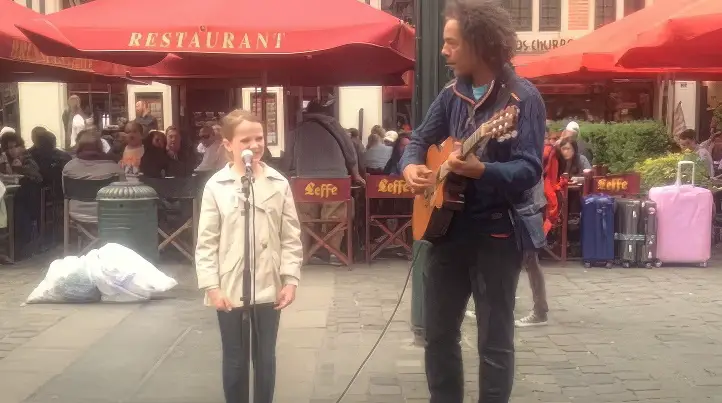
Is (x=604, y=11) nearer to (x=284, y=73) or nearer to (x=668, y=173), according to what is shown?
(x=284, y=73)

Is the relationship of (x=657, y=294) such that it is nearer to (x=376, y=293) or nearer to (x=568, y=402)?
(x=376, y=293)

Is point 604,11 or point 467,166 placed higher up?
point 604,11

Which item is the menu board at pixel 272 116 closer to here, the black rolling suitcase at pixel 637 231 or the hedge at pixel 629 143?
the hedge at pixel 629 143

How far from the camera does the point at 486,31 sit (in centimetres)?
373

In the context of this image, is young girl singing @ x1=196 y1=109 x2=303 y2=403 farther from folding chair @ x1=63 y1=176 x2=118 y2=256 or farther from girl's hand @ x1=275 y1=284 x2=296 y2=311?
folding chair @ x1=63 y1=176 x2=118 y2=256

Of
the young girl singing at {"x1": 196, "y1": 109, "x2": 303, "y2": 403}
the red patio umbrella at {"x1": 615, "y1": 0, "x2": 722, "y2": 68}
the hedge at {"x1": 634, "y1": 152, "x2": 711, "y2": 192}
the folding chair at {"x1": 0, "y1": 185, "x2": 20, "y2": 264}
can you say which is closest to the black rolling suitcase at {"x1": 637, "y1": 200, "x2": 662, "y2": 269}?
the hedge at {"x1": 634, "y1": 152, "x2": 711, "y2": 192}

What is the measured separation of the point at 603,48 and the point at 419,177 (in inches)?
309

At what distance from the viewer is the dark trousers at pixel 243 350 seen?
4.03 m

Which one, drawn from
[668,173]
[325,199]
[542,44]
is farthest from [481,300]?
[542,44]

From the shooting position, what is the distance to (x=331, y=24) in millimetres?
8445

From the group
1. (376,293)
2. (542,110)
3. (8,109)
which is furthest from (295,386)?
(8,109)

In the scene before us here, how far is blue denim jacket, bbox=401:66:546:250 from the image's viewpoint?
354cm

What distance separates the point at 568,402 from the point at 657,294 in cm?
353

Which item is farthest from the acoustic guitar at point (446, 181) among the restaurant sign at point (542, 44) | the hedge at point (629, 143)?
the restaurant sign at point (542, 44)
